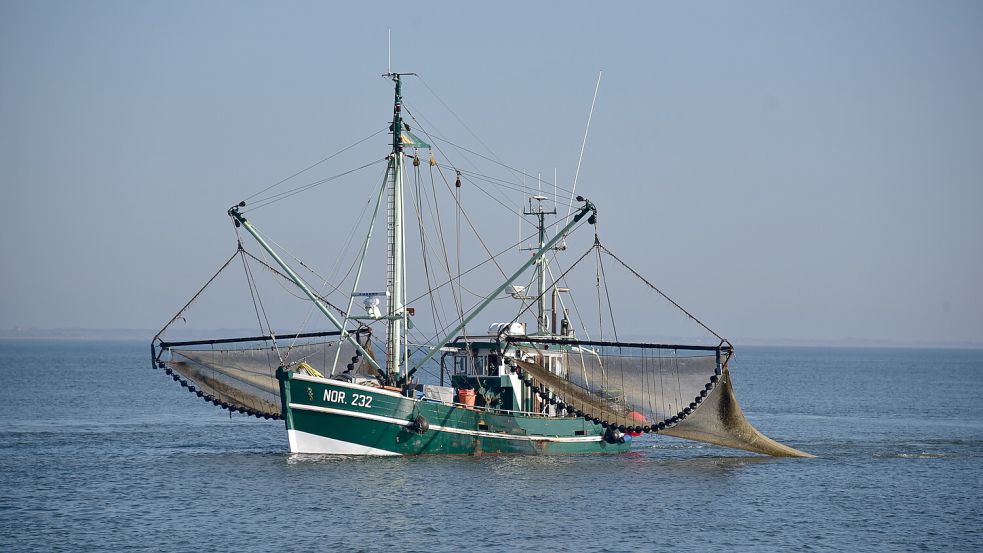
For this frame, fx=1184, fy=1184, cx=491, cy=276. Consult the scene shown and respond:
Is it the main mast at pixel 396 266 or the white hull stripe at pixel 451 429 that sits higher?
the main mast at pixel 396 266

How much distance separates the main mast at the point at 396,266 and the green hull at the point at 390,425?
2711mm

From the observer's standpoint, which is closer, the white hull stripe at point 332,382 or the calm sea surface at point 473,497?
the calm sea surface at point 473,497

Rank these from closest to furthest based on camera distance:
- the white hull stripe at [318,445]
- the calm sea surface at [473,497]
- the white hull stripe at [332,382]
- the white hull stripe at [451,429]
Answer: the calm sea surface at [473,497]
the white hull stripe at [332,382]
the white hull stripe at [451,429]
the white hull stripe at [318,445]

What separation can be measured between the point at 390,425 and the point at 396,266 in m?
6.67

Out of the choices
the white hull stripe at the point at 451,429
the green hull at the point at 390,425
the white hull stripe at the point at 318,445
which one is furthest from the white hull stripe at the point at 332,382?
the white hull stripe at the point at 318,445

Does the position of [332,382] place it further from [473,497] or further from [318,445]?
[473,497]

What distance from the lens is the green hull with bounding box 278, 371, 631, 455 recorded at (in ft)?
148

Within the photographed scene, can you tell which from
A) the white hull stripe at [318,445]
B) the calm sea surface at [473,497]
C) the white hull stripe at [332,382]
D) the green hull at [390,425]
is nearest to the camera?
the calm sea surface at [473,497]

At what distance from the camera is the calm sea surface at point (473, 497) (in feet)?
113

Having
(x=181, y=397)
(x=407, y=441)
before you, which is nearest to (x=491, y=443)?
(x=407, y=441)

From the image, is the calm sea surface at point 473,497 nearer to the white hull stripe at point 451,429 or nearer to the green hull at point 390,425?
the green hull at point 390,425

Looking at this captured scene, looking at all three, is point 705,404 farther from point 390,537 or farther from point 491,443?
point 390,537

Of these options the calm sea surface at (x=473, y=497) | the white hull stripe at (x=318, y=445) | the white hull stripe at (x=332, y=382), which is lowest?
the calm sea surface at (x=473, y=497)

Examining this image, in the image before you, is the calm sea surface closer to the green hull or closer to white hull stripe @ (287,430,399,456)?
white hull stripe @ (287,430,399,456)
